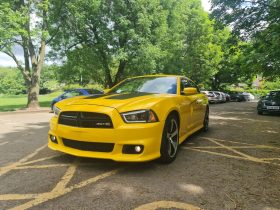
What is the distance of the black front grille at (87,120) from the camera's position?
4117 mm

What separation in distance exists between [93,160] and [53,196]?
1548 mm

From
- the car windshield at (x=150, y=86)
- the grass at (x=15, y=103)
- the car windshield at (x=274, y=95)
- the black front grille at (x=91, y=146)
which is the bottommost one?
the grass at (x=15, y=103)

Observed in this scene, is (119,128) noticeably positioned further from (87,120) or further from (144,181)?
(144,181)

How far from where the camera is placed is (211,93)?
93.2 feet

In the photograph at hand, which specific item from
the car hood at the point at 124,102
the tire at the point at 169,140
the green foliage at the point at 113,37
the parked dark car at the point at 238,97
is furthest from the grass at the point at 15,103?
the parked dark car at the point at 238,97

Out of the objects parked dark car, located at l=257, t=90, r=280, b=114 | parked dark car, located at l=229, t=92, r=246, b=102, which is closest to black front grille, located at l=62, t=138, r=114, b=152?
parked dark car, located at l=257, t=90, r=280, b=114

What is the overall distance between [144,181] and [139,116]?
93 cm

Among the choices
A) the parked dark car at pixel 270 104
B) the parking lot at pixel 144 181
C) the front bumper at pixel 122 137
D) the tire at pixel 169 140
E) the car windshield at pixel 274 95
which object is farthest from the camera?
the car windshield at pixel 274 95

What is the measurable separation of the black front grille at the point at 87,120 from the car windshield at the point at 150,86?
1.65 m

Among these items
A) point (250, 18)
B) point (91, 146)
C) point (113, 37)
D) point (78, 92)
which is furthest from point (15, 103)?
point (91, 146)

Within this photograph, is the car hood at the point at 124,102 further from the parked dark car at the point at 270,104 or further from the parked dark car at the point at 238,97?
the parked dark car at the point at 238,97

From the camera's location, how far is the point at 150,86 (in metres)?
5.78

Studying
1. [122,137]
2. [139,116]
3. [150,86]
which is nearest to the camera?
[122,137]

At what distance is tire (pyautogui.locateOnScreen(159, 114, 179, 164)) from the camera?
4.51 m
